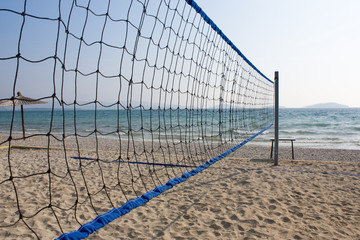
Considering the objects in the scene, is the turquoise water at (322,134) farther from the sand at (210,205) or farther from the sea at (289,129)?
the sand at (210,205)

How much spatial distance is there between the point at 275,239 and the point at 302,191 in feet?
4.70

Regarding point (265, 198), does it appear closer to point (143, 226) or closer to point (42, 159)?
point (143, 226)

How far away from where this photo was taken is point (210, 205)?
114 inches

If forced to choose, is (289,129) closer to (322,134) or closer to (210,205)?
(322,134)

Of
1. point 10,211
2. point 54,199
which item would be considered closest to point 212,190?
point 54,199

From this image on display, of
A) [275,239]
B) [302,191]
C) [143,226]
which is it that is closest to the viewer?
[275,239]

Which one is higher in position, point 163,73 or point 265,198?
point 163,73

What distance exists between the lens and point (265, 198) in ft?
10.1

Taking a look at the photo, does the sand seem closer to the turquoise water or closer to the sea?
the sea

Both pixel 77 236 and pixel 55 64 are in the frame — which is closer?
pixel 77 236

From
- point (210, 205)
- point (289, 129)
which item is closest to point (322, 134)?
point (289, 129)

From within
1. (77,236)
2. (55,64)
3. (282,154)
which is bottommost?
(282,154)

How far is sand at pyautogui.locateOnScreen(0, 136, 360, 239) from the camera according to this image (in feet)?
7.47

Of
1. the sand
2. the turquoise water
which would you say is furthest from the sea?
the sand
